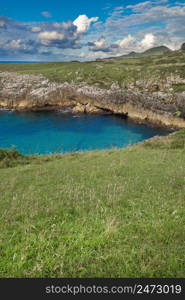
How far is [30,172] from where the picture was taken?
695 inches

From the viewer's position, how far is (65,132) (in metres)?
65.8

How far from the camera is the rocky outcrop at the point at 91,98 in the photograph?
2926 inches

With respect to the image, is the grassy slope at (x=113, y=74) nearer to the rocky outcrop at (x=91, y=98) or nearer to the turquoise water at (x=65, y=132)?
the rocky outcrop at (x=91, y=98)

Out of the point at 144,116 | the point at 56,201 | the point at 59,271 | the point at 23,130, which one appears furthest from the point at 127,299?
the point at 144,116

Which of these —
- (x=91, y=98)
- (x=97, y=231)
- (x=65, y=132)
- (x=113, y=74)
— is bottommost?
(x=65, y=132)

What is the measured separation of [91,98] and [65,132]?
2696 centimetres

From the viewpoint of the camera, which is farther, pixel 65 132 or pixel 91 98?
pixel 91 98

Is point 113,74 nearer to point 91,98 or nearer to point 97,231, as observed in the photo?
point 91,98

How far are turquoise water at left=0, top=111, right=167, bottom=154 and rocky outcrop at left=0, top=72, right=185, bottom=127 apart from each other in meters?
5.45

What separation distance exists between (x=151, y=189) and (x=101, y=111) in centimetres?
7908

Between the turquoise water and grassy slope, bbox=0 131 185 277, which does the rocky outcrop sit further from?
grassy slope, bbox=0 131 185 277

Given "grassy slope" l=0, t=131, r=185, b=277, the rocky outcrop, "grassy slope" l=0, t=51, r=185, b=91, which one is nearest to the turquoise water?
the rocky outcrop

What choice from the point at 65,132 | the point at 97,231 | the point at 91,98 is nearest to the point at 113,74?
the point at 91,98

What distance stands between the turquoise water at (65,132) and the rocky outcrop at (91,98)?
17.9ft
